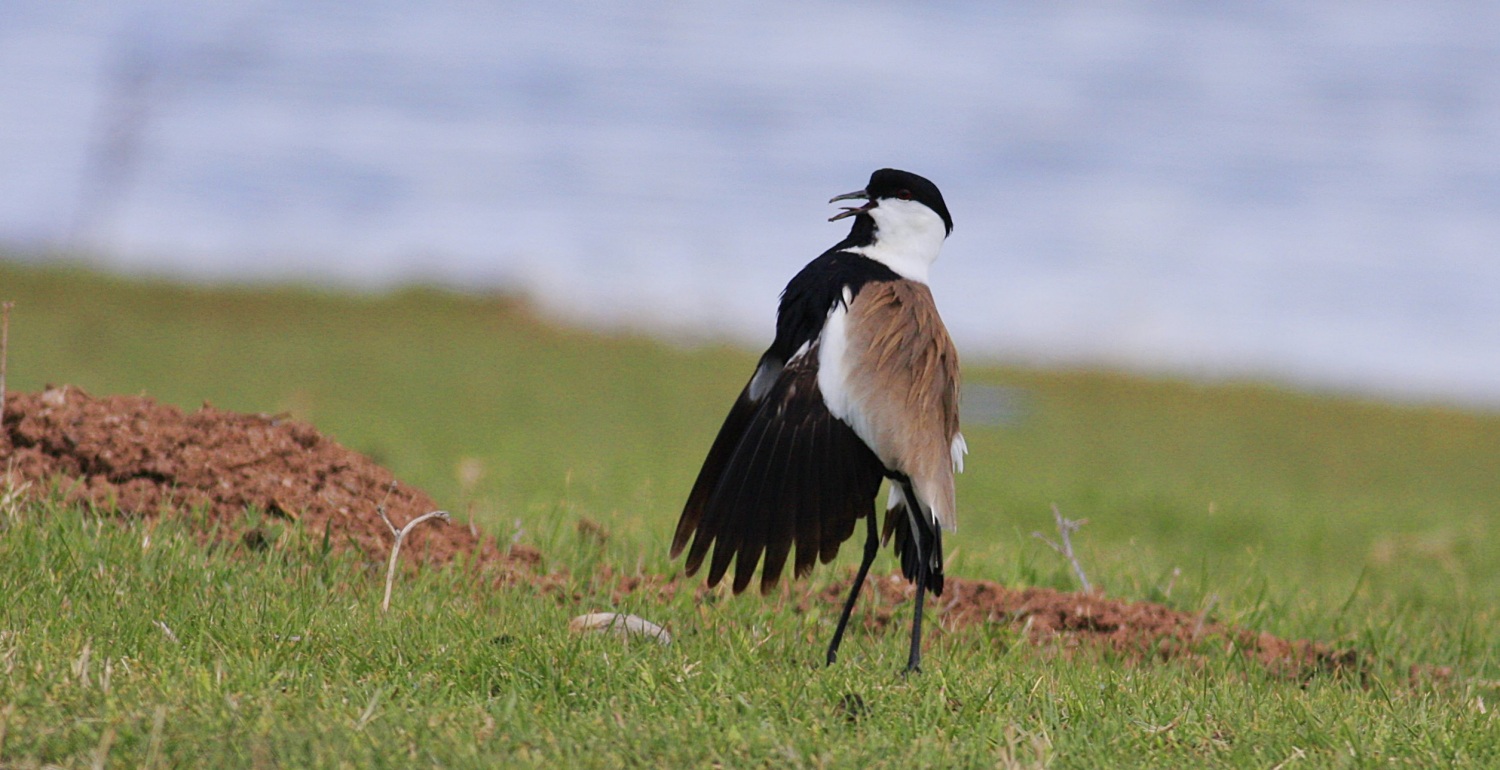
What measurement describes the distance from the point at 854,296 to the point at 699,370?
12.4 metres

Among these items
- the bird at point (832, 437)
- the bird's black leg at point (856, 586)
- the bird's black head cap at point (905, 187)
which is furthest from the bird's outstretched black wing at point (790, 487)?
the bird's black head cap at point (905, 187)

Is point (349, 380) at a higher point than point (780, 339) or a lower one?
lower

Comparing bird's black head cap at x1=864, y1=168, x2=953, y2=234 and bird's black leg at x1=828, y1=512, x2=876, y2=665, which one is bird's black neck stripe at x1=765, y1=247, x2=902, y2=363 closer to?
bird's black head cap at x1=864, y1=168, x2=953, y2=234

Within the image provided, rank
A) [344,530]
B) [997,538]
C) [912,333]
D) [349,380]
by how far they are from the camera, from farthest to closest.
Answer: [349,380] → [997,538] → [344,530] → [912,333]

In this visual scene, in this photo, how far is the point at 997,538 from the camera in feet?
26.4

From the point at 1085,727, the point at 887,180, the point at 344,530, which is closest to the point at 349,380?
the point at 344,530

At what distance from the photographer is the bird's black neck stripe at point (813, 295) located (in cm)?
A: 433

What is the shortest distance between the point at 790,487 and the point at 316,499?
196 cm

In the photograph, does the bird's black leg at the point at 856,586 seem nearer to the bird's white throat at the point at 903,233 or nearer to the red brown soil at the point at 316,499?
the red brown soil at the point at 316,499

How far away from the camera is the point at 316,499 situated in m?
5.32

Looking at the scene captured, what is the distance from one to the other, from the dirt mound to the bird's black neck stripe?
4.81ft

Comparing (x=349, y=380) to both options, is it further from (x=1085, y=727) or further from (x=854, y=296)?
(x=1085, y=727)

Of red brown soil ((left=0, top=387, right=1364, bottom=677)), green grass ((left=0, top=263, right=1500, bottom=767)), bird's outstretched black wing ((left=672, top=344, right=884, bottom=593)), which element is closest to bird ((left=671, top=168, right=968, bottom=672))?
bird's outstretched black wing ((left=672, top=344, right=884, bottom=593))

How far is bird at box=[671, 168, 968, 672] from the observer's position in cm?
420
